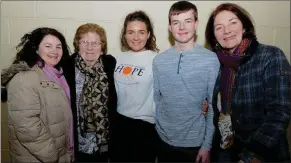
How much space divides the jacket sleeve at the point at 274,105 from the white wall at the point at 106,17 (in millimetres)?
963

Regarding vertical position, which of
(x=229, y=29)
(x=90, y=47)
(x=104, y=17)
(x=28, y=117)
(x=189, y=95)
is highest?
(x=104, y=17)

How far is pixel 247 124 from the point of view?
1.34 meters

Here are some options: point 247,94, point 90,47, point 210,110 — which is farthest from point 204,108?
point 90,47

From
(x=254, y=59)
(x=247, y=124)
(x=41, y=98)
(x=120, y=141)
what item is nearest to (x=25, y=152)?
(x=41, y=98)

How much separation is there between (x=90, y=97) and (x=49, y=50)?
458mm

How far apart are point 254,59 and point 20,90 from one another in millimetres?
1501

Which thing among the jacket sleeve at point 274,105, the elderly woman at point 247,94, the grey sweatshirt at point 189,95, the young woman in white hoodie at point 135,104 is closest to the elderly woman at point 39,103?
the young woman in white hoodie at point 135,104

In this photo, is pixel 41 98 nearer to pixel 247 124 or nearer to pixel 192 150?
pixel 192 150

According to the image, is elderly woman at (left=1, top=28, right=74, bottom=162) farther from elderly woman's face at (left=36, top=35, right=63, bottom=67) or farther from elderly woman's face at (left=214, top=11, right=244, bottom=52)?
elderly woman's face at (left=214, top=11, right=244, bottom=52)

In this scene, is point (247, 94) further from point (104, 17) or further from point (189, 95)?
point (104, 17)

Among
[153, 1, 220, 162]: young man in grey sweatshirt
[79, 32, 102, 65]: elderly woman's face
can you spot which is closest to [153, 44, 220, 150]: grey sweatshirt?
[153, 1, 220, 162]: young man in grey sweatshirt

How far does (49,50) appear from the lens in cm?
158

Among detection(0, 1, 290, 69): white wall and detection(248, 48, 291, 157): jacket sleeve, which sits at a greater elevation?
detection(0, 1, 290, 69): white wall

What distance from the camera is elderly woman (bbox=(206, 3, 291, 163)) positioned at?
122cm
